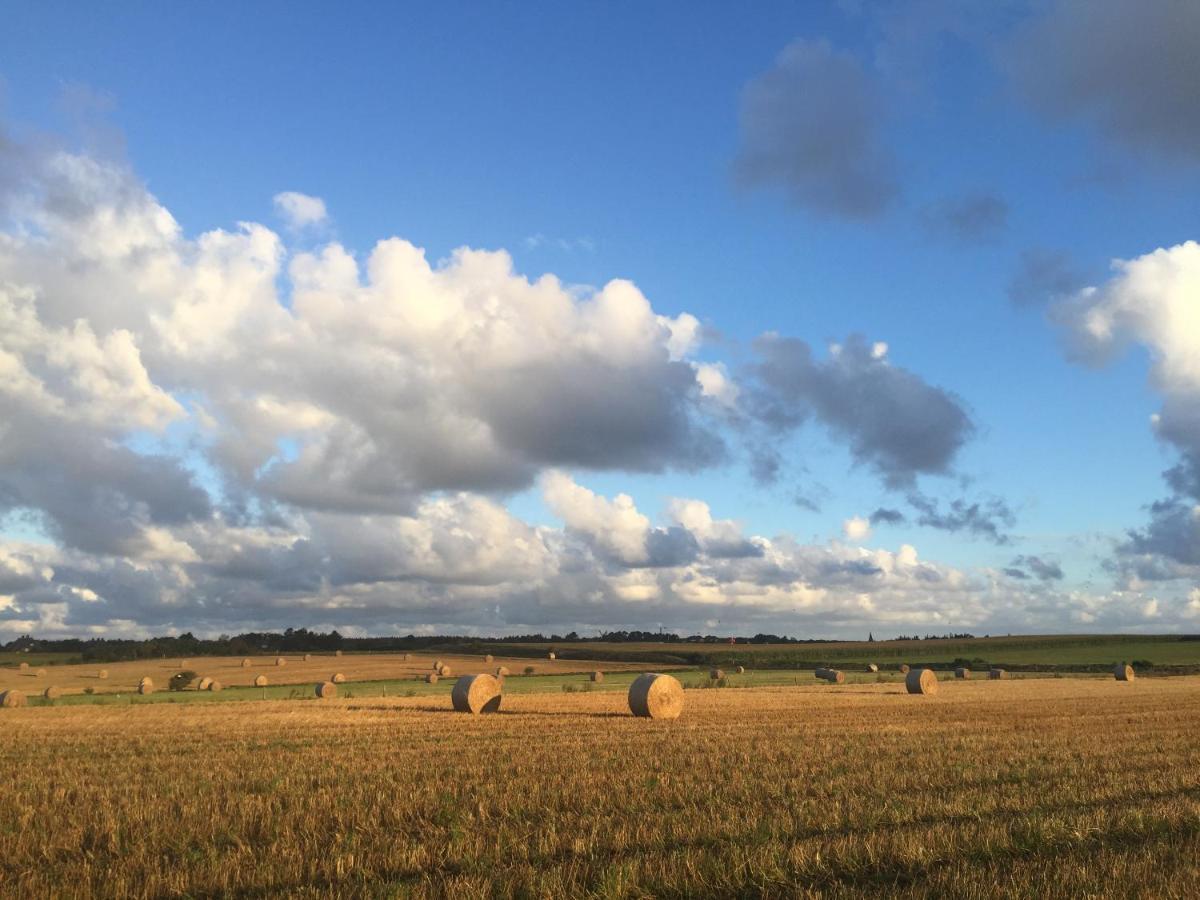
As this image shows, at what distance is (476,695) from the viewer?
1138 inches

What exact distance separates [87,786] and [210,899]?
7.39m

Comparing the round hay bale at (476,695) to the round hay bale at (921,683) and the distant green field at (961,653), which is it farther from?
the distant green field at (961,653)

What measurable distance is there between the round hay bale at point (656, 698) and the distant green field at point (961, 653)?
4788 centimetres

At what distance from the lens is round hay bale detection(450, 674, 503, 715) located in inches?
1133

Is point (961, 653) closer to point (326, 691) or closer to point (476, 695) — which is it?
point (326, 691)

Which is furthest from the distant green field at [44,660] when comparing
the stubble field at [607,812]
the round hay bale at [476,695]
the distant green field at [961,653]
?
the stubble field at [607,812]

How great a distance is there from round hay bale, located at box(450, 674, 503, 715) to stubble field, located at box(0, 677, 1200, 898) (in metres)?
7.24

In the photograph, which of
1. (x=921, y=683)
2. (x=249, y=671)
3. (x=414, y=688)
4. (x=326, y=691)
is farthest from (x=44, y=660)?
(x=921, y=683)

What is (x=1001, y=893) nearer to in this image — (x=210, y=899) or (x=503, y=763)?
(x=210, y=899)

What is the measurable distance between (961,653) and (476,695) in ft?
259

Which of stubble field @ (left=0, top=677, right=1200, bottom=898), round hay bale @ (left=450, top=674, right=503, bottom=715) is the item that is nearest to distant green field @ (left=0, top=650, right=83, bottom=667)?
round hay bale @ (left=450, top=674, right=503, bottom=715)

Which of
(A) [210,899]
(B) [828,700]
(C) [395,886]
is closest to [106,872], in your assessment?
(A) [210,899]

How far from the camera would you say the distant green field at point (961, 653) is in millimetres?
78062

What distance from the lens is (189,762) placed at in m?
15.5
